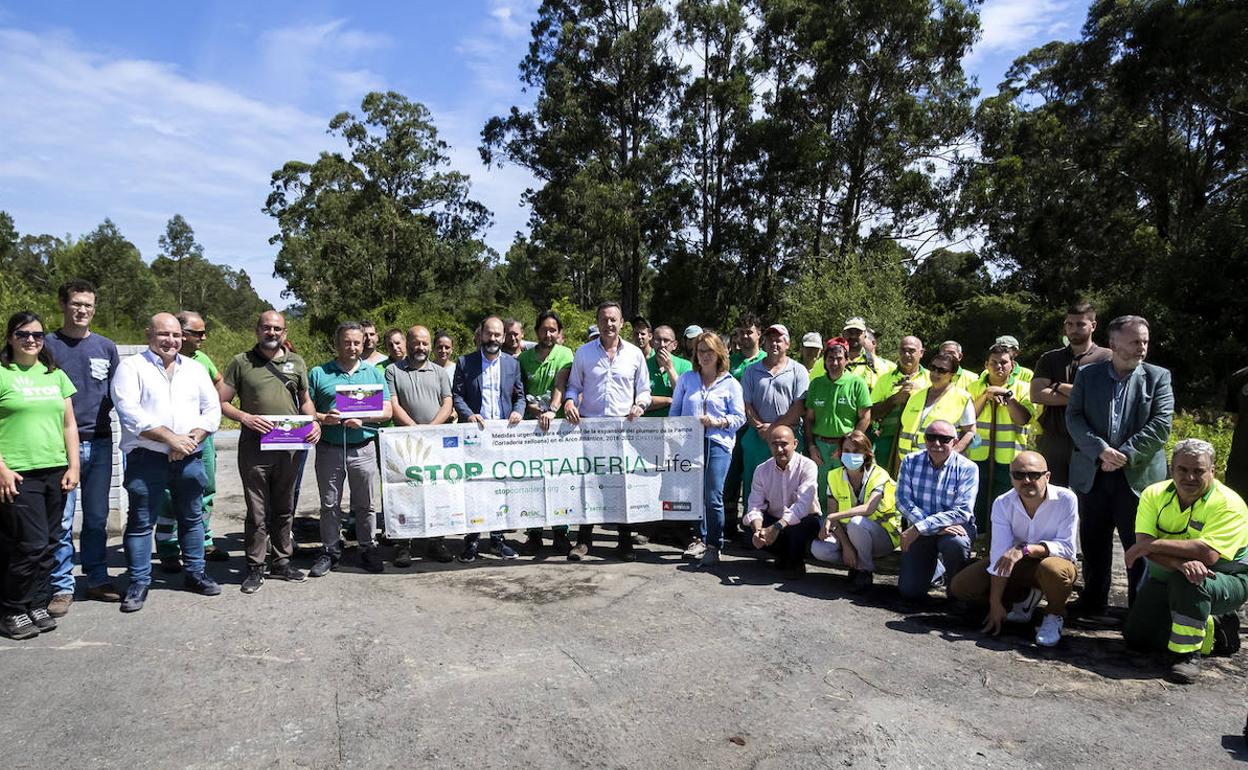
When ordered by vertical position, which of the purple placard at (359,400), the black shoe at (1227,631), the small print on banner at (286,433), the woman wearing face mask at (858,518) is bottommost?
the black shoe at (1227,631)

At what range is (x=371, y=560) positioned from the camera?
6477 mm

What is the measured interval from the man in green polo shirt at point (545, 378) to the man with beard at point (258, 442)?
6.50ft

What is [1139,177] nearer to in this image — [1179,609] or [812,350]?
[812,350]

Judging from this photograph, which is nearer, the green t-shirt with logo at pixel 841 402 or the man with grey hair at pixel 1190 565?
the man with grey hair at pixel 1190 565

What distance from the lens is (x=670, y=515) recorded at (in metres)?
7.16

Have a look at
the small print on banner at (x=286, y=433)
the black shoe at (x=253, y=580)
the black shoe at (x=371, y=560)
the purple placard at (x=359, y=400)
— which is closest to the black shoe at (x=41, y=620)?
the black shoe at (x=253, y=580)

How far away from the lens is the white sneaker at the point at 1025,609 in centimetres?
526

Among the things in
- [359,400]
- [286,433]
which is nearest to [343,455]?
[359,400]

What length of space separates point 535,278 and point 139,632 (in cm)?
4462

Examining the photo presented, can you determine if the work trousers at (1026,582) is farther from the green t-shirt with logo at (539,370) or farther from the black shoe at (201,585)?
the black shoe at (201,585)

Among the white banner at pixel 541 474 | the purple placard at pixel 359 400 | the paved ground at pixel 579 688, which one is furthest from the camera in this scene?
the white banner at pixel 541 474

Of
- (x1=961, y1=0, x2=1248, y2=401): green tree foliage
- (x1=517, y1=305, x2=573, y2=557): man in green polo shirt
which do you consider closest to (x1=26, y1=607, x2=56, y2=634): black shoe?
(x1=517, y1=305, x2=573, y2=557): man in green polo shirt

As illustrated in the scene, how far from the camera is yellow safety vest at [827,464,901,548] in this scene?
6.27 meters

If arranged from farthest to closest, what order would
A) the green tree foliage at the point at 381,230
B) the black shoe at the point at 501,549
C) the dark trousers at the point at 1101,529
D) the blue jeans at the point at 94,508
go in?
the green tree foliage at the point at 381,230
the black shoe at the point at 501,549
the blue jeans at the point at 94,508
the dark trousers at the point at 1101,529
